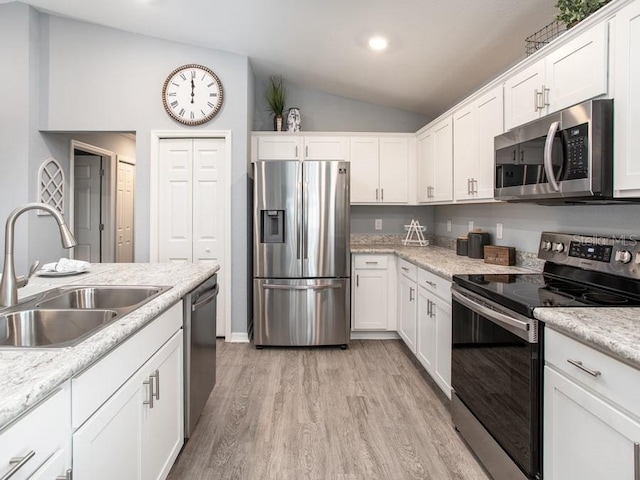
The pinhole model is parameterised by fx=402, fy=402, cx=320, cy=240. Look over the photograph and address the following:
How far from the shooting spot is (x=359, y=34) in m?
2.95

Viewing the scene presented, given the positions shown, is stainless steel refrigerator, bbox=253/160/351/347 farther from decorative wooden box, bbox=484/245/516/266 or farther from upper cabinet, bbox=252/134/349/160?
decorative wooden box, bbox=484/245/516/266

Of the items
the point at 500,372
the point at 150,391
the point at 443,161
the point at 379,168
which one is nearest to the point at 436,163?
the point at 443,161

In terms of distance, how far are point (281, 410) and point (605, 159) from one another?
7.14ft


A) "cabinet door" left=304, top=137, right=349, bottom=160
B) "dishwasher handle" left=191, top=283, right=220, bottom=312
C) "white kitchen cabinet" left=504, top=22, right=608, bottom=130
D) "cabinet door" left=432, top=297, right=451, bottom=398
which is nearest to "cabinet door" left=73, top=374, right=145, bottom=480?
"dishwasher handle" left=191, top=283, right=220, bottom=312

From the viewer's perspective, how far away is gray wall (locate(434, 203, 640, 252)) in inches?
75.0

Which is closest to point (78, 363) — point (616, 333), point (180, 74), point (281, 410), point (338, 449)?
point (616, 333)

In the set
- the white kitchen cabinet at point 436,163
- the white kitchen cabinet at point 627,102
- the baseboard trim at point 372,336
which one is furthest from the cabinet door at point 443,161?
the white kitchen cabinet at point 627,102

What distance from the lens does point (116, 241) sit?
5559 millimetres

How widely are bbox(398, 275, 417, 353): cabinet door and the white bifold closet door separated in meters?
1.73

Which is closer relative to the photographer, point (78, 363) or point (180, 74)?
point (78, 363)

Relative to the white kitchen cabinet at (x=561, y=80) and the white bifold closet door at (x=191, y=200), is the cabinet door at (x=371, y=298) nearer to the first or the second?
the white bifold closet door at (x=191, y=200)

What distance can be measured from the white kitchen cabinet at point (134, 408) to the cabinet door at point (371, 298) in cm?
219

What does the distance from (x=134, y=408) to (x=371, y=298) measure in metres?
2.77

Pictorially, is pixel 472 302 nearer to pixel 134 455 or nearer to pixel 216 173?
pixel 134 455
